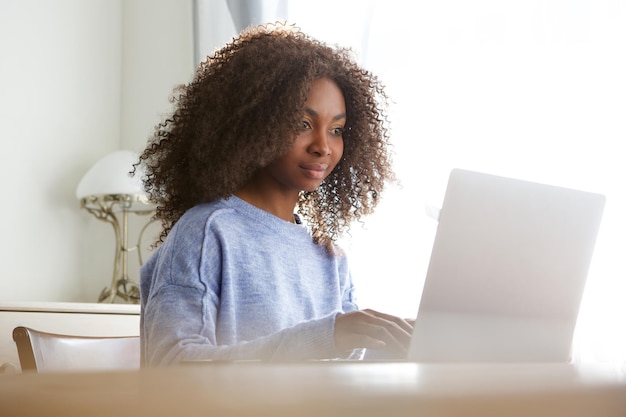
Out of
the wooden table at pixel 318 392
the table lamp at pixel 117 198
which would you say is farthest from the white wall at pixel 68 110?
the wooden table at pixel 318 392

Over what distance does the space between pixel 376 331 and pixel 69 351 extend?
25.1 inches

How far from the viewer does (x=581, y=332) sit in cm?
187

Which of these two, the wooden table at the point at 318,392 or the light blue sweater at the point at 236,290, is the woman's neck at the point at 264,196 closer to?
the light blue sweater at the point at 236,290

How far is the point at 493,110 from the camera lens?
212 centimetres

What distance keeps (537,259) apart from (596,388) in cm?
78

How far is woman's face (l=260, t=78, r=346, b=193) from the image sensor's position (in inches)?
49.2

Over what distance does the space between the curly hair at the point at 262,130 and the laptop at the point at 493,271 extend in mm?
433

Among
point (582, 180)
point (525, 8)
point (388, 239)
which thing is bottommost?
point (388, 239)

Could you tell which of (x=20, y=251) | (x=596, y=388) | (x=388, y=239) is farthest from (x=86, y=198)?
(x=596, y=388)

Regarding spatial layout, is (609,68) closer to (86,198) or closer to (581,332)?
(581,332)

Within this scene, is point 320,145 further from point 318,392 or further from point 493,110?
point 318,392

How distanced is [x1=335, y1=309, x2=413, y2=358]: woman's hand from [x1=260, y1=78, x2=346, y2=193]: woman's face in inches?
14.9

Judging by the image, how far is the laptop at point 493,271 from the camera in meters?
0.85

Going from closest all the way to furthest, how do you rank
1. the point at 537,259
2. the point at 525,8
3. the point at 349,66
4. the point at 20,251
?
the point at 537,259 < the point at 349,66 < the point at 525,8 < the point at 20,251
